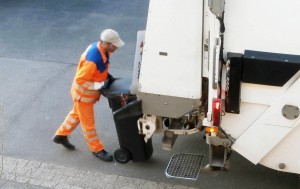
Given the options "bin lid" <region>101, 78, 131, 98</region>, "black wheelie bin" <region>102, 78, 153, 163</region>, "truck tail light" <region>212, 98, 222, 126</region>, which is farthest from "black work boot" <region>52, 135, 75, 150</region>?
"truck tail light" <region>212, 98, 222, 126</region>

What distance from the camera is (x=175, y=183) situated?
4953 millimetres

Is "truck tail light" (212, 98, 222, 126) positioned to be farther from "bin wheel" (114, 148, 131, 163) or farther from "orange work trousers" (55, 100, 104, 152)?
"orange work trousers" (55, 100, 104, 152)

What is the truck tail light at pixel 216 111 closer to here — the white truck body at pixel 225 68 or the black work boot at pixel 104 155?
the white truck body at pixel 225 68

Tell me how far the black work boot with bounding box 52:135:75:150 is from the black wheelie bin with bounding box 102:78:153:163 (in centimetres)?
57

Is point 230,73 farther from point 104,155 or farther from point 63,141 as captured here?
point 63,141

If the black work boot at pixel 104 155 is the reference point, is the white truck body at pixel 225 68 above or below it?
above

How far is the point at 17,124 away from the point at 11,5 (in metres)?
4.34

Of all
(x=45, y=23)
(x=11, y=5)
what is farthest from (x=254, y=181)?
(x=11, y=5)

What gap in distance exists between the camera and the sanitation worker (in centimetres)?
487

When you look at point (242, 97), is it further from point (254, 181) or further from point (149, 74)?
point (254, 181)

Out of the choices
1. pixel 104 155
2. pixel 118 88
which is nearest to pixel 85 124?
pixel 104 155

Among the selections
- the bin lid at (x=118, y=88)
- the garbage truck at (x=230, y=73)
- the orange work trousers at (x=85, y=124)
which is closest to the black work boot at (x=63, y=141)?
the orange work trousers at (x=85, y=124)

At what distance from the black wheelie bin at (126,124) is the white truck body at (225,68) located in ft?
1.68

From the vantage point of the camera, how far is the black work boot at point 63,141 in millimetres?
5486
